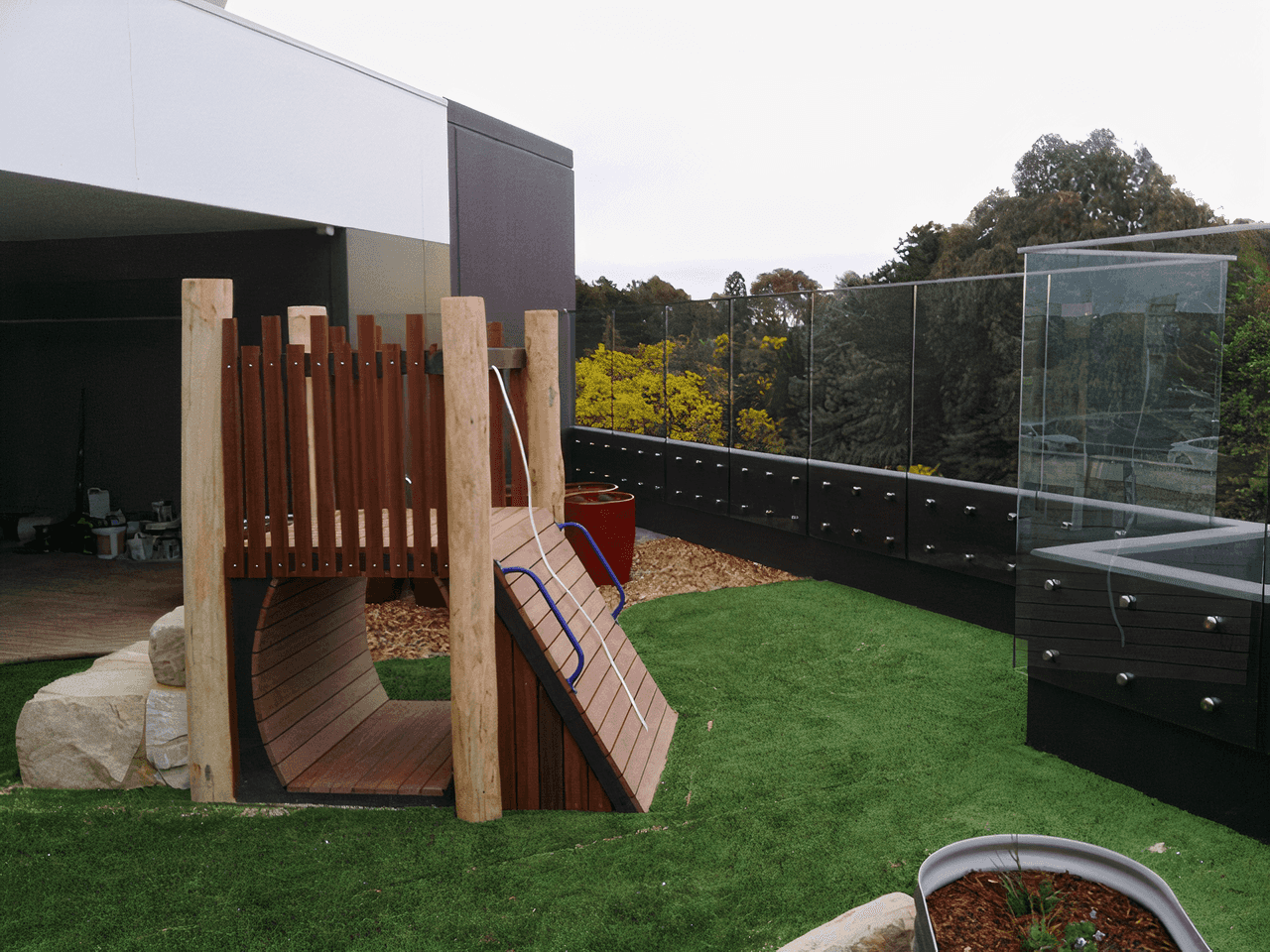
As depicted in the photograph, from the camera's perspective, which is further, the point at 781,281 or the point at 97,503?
the point at 781,281

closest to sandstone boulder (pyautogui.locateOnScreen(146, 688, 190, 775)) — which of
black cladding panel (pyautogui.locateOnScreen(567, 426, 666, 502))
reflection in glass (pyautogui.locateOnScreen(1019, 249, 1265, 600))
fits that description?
reflection in glass (pyautogui.locateOnScreen(1019, 249, 1265, 600))

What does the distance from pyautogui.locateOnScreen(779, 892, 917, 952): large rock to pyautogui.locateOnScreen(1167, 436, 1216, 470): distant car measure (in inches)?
95.7

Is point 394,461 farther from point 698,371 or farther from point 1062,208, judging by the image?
point 1062,208

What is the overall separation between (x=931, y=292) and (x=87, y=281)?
27.4 feet

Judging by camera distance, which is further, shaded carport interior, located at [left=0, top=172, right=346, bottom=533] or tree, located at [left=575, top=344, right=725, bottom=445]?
tree, located at [left=575, top=344, right=725, bottom=445]

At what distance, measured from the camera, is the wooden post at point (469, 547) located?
410cm

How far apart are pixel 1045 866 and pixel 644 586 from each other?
6429 mm

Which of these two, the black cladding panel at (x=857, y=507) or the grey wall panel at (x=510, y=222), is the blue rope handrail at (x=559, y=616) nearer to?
the black cladding panel at (x=857, y=507)

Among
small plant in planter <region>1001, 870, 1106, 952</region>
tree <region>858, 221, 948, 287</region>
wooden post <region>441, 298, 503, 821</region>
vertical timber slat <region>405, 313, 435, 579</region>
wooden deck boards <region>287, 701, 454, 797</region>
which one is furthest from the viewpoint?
tree <region>858, 221, 948, 287</region>

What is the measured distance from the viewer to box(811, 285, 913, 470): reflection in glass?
7891mm

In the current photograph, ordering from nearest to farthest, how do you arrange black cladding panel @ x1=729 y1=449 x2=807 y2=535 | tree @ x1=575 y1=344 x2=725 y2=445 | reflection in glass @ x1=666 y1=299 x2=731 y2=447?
black cladding panel @ x1=729 y1=449 x2=807 y2=535, reflection in glass @ x1=666 y1=299 x2=731 y2=447, tree @ x1=575 y1=344 x2=725 y2=445

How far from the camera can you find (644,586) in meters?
8.75

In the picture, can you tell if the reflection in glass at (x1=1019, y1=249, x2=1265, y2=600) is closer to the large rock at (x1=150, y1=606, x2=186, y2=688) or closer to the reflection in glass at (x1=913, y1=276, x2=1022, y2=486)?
the reflection in glass at (x1=913, y1=276, x2=1022, y2=486)

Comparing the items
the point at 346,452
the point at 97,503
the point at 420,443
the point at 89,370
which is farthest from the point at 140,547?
the point at 420,443
